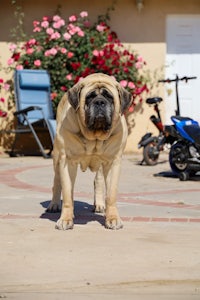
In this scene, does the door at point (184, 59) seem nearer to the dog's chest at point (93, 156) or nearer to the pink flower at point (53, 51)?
the pink flower at point (53, 51)

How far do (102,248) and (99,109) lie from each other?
112 cm

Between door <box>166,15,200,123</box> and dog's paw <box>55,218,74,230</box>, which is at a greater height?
door <box>166,15,200,123</box>

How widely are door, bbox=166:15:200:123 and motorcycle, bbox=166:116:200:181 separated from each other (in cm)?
388

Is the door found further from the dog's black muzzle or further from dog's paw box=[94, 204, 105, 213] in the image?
the dog's black muzzle

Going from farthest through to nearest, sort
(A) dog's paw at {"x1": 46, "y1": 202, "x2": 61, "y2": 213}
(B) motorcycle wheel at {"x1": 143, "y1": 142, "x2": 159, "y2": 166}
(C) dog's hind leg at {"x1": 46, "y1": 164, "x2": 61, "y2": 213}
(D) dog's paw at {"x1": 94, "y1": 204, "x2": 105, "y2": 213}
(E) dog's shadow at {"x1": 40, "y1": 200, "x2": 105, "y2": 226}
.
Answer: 1. (B) motorcycle wheel at {"x1": 143, "y1": 142, "x2": 159, "y2": 166}
2. (D) dog's paw at {"x1": 94, "y1": 204, "x2": 105, "y2": 213}
3. (A) dog's paw at {"x1": 46, "y1": 202, "x2": 61, "y2": 213}
4. (C) dog's hind leg at {"x1": 46, "y1": 164, "x2": 61, "y2": 213}
5. (E) dog's shadow at {"x1": 40, "y1": 200, "x2": 105, "y2": 226}

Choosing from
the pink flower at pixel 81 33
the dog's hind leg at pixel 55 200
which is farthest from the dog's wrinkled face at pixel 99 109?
the pink flower at pixel 81 33

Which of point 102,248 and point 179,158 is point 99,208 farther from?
point 179,158

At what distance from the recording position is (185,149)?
10.2m

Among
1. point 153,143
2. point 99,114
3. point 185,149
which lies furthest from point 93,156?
point 153,143

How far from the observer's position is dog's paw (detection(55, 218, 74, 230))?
6.46 meters

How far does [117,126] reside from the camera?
6562 millimetres

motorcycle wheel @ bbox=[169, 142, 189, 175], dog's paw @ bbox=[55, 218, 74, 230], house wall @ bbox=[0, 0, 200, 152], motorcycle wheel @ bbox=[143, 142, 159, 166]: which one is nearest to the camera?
dog's paw @ bbox=[55, 218, 74, 230]

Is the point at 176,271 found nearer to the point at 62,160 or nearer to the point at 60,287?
the point at 60,287

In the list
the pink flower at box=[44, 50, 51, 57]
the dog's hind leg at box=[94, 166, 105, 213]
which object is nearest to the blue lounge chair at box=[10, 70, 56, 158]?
the pink flower at box=[44, 50, 51, 57]
